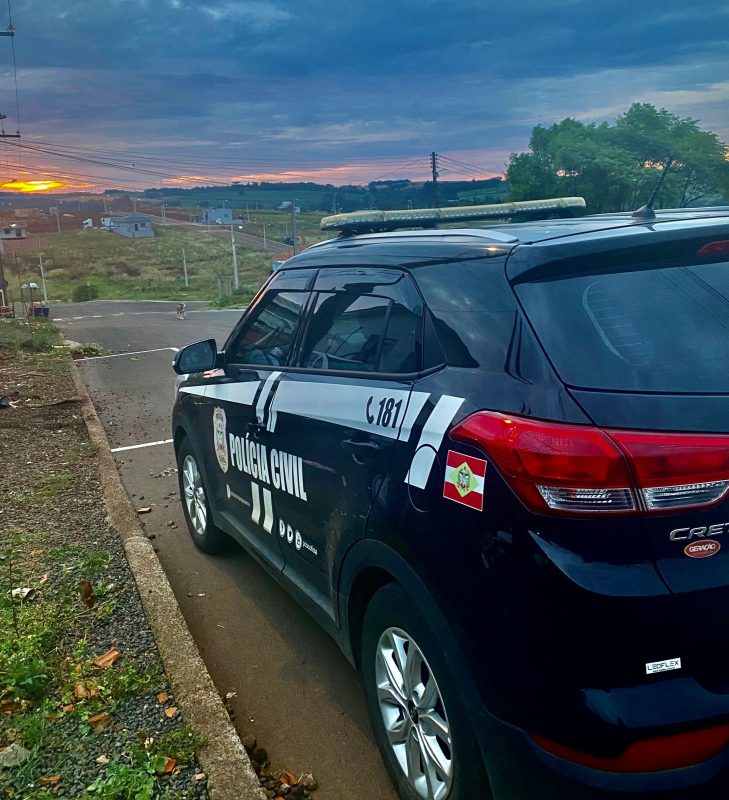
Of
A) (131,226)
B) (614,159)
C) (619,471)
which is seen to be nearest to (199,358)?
(619,471)

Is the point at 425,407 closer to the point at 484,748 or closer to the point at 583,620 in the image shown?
the point at 583,620

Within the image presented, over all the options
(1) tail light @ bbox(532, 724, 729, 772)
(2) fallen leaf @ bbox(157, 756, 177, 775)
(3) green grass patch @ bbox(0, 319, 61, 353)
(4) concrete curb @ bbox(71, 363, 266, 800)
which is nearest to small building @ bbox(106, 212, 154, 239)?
(3) green grass patch @ bbox(0, 319, 61, 353)

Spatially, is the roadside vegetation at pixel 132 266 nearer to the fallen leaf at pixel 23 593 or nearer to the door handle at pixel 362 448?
the fallen leaf at pixel 23 593

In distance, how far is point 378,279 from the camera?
291cm

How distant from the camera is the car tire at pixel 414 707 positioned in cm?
214

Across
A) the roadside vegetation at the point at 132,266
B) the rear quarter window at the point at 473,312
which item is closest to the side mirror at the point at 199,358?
the rear quarter window at the point at 473,312

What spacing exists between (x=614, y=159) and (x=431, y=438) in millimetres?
39793

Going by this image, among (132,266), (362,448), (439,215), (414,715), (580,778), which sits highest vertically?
(439,215)

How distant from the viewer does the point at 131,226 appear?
134125 mm

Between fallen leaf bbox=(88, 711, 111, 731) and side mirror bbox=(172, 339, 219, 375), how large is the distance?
188 centimetres

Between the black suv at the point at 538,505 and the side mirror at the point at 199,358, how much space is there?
1543 mm

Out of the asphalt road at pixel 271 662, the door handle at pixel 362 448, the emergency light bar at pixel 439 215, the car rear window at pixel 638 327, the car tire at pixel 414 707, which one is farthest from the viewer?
the emergency light bar at pixel 439 215

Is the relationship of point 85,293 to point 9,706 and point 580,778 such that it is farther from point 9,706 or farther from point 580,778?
point 580,778

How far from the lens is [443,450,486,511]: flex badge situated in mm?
2008
